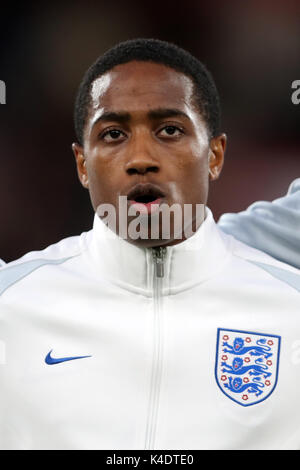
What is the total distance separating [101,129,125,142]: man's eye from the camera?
997mm

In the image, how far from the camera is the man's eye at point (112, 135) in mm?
997

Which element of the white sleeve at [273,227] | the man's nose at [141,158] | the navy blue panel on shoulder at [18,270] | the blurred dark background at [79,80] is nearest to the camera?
the man's nose at [141,158]

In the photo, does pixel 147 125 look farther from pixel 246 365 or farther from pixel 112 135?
pixel 246 365

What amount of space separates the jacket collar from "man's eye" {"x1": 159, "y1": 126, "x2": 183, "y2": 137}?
172 millimetres

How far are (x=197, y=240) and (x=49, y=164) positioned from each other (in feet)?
4.59

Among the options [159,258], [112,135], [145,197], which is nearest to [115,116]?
[112,135]

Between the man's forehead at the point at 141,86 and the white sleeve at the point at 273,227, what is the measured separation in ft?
1.04

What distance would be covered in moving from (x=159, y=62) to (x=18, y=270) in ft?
A: 1.39

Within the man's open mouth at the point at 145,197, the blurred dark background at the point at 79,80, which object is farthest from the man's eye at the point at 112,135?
the blurred dark background at the point at 79,80

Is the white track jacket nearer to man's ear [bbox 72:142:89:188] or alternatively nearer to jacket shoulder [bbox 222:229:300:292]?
jacket shoulder [bbox 222:229:300:292]

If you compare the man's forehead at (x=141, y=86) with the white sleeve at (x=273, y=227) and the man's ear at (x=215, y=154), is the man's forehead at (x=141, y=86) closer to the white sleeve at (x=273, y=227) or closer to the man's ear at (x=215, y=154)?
the man's ear at (x=215, y=154)

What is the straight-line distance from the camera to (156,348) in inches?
39.3

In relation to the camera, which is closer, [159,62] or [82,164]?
[159,62]

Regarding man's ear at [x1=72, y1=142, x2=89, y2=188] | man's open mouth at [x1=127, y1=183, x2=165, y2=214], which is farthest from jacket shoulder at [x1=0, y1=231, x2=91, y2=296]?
man's open mouth at [x1=127, y1=183, x2=165, y2=214]
